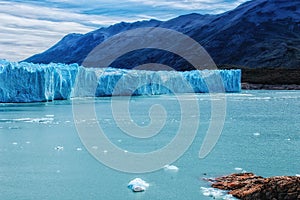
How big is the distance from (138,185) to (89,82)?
758 inches

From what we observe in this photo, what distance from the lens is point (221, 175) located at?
6.37m

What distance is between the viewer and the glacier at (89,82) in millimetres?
19531

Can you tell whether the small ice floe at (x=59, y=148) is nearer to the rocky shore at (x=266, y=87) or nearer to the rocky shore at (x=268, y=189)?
the rocky shore at (x=268, y=189)

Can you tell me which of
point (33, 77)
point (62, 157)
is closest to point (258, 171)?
point (62, 157)

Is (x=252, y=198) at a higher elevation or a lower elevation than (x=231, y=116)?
higher

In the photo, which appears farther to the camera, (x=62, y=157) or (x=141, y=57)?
(x=141, y=57)

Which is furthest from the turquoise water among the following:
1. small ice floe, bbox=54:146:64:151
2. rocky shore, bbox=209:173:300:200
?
rocky shore, bbox=209:173:300:200

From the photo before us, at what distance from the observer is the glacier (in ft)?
64.1

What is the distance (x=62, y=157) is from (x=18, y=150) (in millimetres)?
1137

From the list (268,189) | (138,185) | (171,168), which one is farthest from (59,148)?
(268,189)

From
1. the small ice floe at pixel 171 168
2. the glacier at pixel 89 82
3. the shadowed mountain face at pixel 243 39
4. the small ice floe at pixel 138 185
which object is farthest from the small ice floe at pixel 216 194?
the shadowed mountain face at pixel 243 39

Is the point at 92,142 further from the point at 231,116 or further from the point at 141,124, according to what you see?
the point at 231,116

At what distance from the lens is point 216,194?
5.36 meters

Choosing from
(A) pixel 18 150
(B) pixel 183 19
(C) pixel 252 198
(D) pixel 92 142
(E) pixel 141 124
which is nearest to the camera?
(C) pixel 252 198
